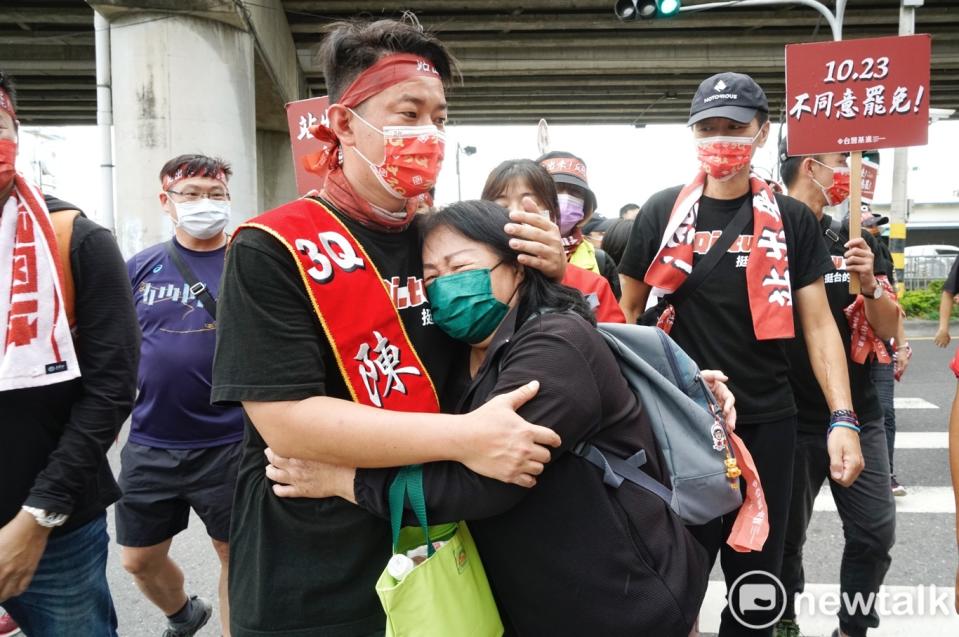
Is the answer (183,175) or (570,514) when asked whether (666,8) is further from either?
(570,514)

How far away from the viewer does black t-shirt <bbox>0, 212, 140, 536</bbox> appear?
69.1 inches

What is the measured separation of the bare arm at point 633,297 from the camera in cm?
282

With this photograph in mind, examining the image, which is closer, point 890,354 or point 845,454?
point 845,454

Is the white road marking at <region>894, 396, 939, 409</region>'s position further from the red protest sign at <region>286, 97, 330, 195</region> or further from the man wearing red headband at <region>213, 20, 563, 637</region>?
the man wearing red headband at <region>213, 20, 563, 637</region>

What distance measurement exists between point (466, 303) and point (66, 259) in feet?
3.83

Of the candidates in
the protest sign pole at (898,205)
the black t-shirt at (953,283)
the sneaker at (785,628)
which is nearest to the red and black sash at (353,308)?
the sneaker at (785,628)

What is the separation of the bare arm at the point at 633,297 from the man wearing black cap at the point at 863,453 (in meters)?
0.70

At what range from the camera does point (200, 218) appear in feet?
10.8

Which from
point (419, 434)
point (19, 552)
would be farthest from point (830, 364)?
point (19, 552)

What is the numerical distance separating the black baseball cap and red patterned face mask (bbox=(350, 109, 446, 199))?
1438 mm

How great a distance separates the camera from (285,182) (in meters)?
16.0

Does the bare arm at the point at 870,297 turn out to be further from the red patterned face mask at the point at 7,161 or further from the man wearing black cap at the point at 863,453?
the red patterned face mask at the point at 7,161

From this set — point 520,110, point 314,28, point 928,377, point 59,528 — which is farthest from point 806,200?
point 520,110

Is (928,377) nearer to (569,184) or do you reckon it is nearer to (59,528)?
(569,184)
